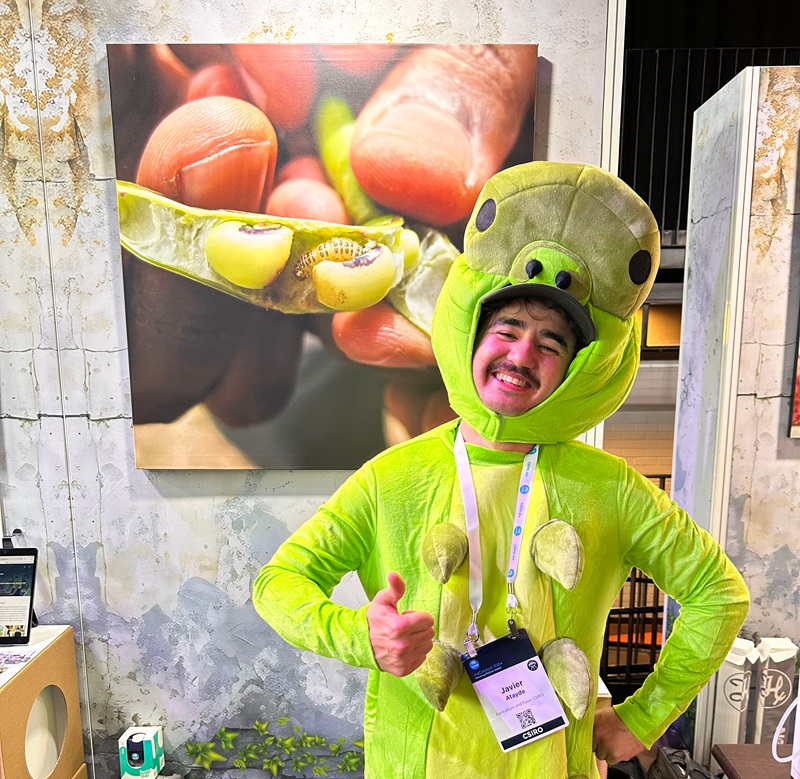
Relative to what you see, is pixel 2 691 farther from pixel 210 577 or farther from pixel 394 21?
pixel 394 21

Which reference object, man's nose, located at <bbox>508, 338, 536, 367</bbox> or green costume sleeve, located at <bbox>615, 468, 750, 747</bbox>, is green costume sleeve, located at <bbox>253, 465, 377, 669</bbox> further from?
green costume sleeve, located at <bbox>615, 468, 750, 747</bbox>

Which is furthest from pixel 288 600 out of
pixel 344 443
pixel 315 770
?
pixel 315 770

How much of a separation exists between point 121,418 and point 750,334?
2.01 metres

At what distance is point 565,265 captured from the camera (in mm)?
868

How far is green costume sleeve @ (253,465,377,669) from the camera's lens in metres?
0.90

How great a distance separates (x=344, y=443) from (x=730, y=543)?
51.2 inches

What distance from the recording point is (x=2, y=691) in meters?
1.62

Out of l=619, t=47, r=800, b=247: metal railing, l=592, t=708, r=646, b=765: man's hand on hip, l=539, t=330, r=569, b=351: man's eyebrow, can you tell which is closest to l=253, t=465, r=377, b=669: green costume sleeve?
l=539, t=330, r=569, b=351: man's eyebrow

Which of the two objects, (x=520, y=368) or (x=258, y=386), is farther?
(x=258, y=386)

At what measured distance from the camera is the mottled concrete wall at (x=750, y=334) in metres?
1.76

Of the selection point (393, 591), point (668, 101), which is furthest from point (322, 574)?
point (668, 101)

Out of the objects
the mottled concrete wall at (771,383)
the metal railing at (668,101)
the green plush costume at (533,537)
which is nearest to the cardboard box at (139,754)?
the green plush costume at (533,537)

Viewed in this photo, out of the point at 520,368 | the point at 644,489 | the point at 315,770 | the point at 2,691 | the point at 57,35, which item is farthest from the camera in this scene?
the point at 315,770

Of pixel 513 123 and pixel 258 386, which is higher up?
pixel 513 123
